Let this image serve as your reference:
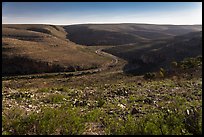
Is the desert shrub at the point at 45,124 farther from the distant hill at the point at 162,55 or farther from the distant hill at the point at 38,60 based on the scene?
the distant hill at the point at 162,55

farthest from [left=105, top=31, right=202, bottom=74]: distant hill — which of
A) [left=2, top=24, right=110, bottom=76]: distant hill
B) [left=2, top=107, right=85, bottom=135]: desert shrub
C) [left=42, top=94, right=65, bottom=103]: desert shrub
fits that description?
[left=2, top=107, right=85, bottom=135]: desert shrub

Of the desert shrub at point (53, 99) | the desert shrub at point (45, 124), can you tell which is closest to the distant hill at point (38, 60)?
the desert shrub at point (53, 99)

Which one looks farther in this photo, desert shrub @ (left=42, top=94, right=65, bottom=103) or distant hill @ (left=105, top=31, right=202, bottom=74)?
distant hill @ (left=105, top=31, right=202, bottom=74)

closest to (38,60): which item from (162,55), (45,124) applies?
(162,55)

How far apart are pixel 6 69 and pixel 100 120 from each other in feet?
126

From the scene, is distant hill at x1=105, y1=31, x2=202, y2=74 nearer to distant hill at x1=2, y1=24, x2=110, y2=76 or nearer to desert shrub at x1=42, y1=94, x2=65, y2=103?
distant hill at x1=2, y1=24, x2=110, y2=76

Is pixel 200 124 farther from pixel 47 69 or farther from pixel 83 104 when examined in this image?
pixel 47 69

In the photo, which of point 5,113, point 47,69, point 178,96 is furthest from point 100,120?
point 47,69

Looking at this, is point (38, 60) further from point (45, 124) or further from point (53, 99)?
point (45, 124)

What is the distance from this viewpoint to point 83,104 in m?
9.11

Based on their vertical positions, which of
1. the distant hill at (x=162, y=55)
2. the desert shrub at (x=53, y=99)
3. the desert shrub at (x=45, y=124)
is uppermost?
the desert shrub at (x=45, y=124)

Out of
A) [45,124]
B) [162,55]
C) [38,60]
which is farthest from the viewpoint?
[162,55]

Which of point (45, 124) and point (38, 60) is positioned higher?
point (45, 124)

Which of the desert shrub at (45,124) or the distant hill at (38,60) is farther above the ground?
the desert shrub at (45,124)
